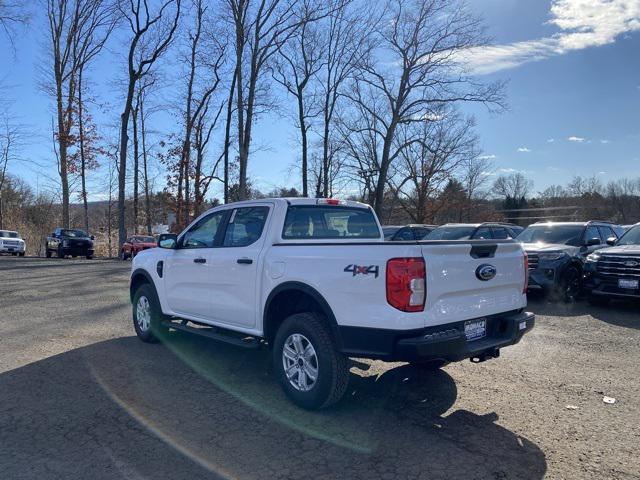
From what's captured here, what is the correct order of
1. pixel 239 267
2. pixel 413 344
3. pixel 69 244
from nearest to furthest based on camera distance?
pixel 413 344 → pixel 239 267 → pixel 69 244

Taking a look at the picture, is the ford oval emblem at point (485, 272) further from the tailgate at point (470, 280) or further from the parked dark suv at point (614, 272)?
the parked dark suv at point (614, 272)

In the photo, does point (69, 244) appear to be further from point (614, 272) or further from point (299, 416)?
point (299, 416)

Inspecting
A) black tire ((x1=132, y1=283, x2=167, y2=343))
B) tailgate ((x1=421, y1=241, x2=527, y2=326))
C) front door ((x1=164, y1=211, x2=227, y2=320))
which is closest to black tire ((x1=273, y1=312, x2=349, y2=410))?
tailgate ((x1=421, y1=241, x2=527, y2=326))

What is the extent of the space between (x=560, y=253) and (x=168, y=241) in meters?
8.08

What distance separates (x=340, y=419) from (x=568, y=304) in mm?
7926

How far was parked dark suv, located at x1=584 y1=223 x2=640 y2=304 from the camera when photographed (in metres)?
9.26

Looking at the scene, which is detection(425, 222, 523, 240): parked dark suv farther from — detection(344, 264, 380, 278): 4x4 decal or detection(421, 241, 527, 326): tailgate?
detection(344, 264, 380, 278): 4x4 decal

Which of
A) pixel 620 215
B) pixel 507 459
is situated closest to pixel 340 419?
pixel 507 459

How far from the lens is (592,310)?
32.0 ft

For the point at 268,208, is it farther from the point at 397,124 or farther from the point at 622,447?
the point at 397,124

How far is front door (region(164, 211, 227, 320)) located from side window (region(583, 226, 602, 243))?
9068 mm

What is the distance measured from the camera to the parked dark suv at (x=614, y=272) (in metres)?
9.26

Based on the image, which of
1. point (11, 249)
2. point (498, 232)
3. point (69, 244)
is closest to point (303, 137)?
point (69, 244)

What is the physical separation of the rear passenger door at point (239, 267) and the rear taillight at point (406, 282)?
1.64m
